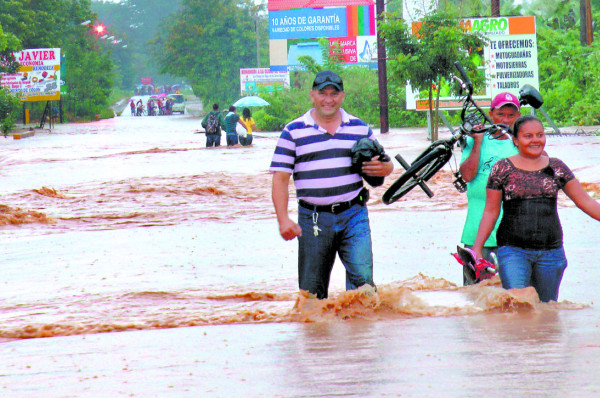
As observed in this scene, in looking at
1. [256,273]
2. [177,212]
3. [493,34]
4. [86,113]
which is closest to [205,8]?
[86,113]

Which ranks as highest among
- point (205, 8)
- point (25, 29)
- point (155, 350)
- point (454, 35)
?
point (205, 8)

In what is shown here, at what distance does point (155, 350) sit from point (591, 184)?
37.9 feet

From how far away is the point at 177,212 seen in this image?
1611cm

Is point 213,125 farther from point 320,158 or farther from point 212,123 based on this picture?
point 320,158

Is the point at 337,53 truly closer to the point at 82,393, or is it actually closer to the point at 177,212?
the point at 177,212

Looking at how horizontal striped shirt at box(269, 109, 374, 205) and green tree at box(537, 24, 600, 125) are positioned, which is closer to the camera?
horizontal striped shirt at box(269, 109, 374, 205)

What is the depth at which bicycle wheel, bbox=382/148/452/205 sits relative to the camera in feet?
22.4

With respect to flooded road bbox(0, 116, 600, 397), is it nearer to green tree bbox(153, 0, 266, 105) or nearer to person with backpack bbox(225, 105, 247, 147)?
person with backpack bbox(225, 105, 247, 147)

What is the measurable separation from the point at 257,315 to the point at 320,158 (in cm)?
172

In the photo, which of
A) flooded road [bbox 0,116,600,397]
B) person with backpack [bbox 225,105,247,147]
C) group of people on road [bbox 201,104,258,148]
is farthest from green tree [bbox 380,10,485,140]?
flooded road [bbox 0,116,600,397]

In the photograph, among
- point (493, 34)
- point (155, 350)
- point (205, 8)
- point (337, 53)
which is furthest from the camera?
point (205, 8)

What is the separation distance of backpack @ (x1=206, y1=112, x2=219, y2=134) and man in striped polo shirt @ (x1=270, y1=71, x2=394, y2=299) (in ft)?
86.3

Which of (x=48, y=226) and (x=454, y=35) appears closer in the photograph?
(x=48, y=226)

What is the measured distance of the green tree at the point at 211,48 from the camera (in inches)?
3844
